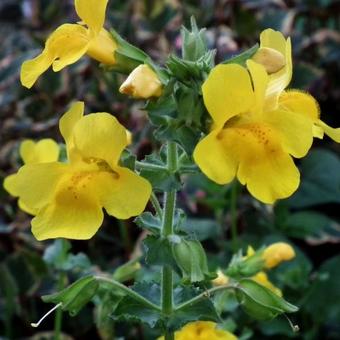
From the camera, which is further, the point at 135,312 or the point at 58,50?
the point at 135,312

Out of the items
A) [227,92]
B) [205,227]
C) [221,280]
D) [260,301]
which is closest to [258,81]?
[227,92]

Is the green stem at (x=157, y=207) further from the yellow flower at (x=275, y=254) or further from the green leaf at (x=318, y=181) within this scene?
the green leaf at (x=318, y=181)

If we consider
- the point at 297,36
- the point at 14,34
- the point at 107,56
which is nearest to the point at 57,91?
the point at 14,34

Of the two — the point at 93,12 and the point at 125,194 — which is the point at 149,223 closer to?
the point at 125,194

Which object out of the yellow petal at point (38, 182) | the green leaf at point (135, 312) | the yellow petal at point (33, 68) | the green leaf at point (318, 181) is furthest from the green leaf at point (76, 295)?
the green leaf at point (318, 181)

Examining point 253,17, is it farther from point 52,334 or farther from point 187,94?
point 187,94

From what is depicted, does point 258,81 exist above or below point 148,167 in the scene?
above
